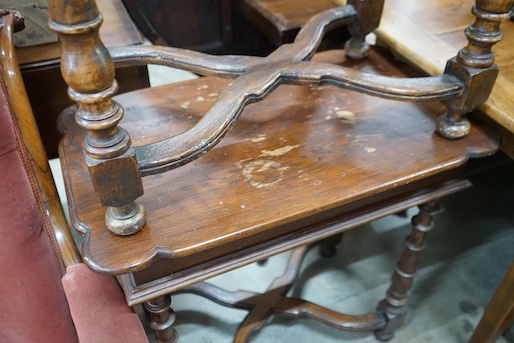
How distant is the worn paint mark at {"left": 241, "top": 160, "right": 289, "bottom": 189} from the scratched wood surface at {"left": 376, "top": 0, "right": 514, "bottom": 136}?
0.38 metres

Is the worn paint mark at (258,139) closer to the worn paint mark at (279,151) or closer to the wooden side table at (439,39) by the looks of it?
the worn paint mark at (279,151)

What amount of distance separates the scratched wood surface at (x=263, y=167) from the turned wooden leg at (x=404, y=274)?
6.5 inches

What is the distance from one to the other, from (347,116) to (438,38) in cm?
31

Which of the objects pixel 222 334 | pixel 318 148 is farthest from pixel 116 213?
pixel 222 334

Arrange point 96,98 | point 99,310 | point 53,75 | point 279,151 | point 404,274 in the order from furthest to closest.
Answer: point 404,274
point 53,75
point 279,151
point 99,310
point 96,98

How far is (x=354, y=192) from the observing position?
29.8 inches

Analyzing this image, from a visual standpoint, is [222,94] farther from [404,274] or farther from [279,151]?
[404,274]

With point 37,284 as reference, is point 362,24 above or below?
A: above

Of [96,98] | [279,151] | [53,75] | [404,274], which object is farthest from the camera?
[404,274]

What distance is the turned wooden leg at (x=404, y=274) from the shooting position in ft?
3.24

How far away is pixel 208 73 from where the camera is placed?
32.8 inches

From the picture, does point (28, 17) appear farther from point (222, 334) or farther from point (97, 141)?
point (222, 334)

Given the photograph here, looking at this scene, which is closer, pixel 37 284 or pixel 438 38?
pixel 37 284

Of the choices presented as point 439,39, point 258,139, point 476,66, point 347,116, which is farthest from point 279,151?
point 439,39
